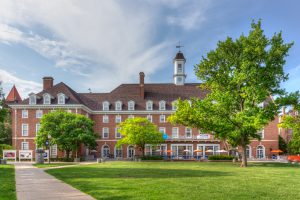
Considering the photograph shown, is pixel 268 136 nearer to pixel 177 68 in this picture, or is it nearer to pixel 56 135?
pixel 177 68

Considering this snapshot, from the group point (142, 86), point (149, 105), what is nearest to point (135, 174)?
point (149, 105)

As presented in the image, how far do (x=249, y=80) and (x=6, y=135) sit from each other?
180 feet

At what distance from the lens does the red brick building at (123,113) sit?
6069 cm

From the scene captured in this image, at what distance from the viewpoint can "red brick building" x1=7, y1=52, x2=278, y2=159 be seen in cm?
6069

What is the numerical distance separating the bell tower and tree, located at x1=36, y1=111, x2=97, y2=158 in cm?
2764

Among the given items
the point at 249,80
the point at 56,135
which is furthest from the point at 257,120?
the point at 56,135

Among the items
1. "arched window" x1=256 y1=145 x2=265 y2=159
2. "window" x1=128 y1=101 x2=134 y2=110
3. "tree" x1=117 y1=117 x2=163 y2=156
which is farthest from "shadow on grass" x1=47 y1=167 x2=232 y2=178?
"arched window" x1=256 y1=145 x2=265 y2=159

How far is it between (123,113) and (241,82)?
34072mm

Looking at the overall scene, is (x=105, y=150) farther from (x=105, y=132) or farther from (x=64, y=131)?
(x=64, y=131)

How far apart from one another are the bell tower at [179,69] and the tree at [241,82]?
3359 cm

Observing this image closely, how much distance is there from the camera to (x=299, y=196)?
12.5 meters

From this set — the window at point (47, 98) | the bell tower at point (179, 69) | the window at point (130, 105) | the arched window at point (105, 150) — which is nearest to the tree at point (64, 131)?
the window at point (47, 98)

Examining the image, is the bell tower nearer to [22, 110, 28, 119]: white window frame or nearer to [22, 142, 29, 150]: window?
[22, 110, 28, 119]: white window frame

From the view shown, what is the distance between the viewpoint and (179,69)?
240 feet
